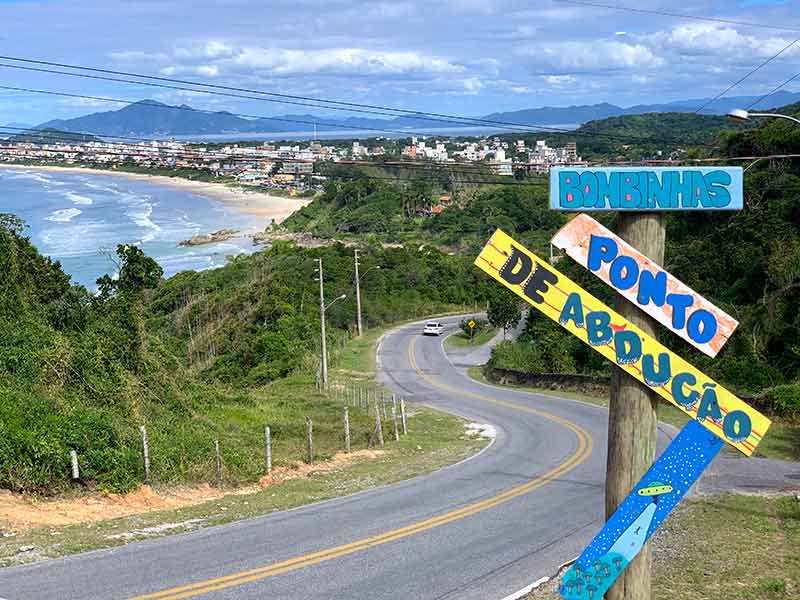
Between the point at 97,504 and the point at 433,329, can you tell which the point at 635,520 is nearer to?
the point at 97,504

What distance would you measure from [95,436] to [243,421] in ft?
31.9

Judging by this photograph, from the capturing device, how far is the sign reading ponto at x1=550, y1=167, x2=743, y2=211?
4.94 meters

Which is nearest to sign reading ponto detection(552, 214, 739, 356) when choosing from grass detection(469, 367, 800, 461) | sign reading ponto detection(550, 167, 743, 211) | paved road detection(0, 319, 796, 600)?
sign reading ponto detection(550, 167, 743, 211)

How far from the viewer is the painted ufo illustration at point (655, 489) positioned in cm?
524

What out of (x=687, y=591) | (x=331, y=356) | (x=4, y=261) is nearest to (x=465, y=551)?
(x=687, y=591)

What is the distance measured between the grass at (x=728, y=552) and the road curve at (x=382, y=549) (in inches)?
56.8

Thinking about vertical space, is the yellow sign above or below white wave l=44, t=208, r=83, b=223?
above

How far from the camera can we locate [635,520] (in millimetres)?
5258

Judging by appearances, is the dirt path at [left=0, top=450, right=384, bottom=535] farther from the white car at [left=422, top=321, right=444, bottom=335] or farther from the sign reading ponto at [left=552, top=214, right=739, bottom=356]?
the white car at [left=422, top=321, right=444, bottom=335]

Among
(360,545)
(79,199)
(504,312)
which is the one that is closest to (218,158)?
(360,545)

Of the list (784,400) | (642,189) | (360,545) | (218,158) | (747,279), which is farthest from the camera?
(747,279)

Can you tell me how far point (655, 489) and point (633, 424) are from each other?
371mm

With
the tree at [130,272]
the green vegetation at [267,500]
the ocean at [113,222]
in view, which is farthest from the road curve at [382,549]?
the ocean at [113,222]

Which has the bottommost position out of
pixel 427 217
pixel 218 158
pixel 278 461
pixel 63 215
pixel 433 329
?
pixel 433 329
